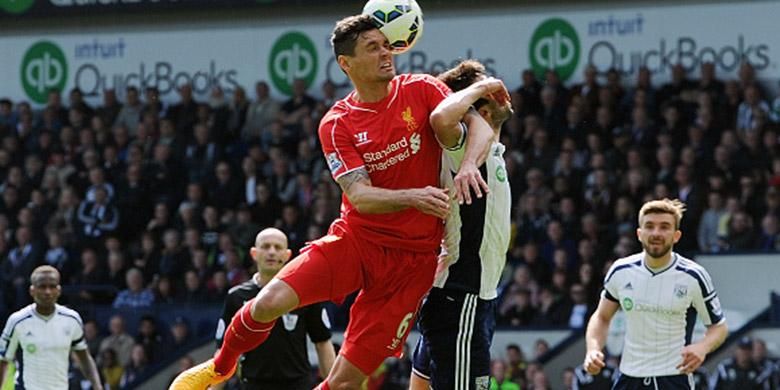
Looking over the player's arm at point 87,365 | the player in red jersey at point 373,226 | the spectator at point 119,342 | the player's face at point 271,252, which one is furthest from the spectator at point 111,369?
the player in red jersey at point 373,226

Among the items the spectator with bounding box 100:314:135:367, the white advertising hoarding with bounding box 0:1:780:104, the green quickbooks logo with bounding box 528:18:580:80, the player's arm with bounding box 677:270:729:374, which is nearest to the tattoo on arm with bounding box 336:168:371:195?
the player's arm with bounding box 677:270:729:374

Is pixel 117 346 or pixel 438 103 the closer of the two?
pixel 438 103

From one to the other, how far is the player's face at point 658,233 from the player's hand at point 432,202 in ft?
8.28

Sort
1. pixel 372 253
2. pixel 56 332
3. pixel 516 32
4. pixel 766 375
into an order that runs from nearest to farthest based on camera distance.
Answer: pixel 372 253
pixel 56 332
pixel 766 375
pixel 516 32

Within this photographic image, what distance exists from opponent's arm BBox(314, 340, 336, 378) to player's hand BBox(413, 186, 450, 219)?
2934mm

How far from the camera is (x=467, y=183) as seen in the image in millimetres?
8227

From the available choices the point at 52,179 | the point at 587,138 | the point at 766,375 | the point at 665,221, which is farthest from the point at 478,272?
the point at 52,179

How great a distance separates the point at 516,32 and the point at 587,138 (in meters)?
2.99

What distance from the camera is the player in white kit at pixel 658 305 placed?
10.5m

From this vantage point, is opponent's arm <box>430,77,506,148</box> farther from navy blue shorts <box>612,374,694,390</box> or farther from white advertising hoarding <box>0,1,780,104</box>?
white advertising hoarding <box>0,1,780,104</box>

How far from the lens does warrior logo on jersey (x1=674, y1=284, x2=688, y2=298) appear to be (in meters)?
10.6

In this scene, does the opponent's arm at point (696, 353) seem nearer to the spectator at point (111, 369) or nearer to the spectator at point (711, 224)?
the spectator at point (711, 224)

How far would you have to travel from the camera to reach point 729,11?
21.0 meters

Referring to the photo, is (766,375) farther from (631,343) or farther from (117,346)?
(117,346)
